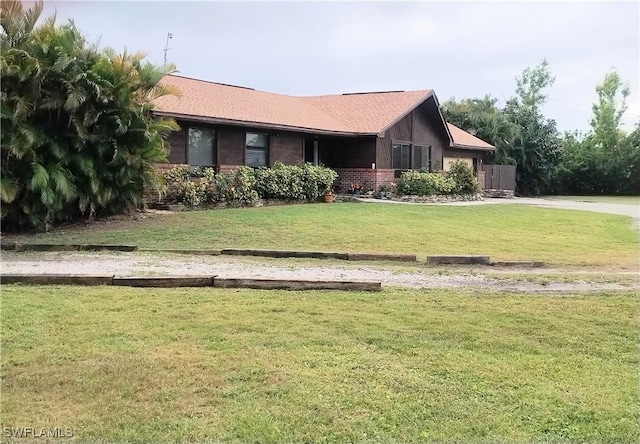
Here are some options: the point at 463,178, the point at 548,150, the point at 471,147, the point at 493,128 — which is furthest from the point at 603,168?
the point at 463,178

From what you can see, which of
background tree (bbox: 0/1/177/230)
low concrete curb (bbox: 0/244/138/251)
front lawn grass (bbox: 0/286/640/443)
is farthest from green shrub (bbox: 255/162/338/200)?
front lawn grass (bbox: 0/286/640/443)

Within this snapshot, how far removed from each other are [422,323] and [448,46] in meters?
8.59

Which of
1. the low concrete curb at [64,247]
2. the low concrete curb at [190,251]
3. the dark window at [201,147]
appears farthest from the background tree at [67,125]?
the dark window at [201,147]

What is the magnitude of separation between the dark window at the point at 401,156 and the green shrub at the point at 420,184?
34.5 inches

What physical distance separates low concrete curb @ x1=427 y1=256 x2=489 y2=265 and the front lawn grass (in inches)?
127

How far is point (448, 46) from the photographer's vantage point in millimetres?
12727

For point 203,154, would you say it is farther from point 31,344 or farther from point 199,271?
point 31,344

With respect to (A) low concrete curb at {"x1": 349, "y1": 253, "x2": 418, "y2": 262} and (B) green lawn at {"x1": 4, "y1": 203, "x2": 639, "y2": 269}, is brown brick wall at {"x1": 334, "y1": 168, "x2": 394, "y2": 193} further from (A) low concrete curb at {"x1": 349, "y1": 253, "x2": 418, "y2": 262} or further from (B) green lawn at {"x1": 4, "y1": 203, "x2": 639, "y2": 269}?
(A) low concrete curb at {"x1": 349, "y1": 253, "x2": 418, "y2": 262}

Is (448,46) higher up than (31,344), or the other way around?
(448,46)

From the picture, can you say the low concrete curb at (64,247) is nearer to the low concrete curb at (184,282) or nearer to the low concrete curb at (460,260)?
the low concrete curb at (184,282)

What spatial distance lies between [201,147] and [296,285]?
13570 mm

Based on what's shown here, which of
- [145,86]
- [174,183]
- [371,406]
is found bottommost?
[371,406]

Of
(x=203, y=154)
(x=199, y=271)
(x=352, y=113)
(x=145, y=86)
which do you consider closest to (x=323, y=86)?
(x=352, y=113)

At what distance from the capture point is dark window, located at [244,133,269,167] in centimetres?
2155
